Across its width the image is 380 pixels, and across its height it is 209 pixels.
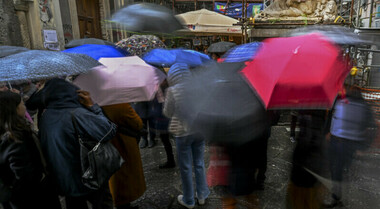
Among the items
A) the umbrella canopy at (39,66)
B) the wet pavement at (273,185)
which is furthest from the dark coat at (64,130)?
the wet pavement at (273,185)

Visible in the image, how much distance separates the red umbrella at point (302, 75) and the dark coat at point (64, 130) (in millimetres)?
1443

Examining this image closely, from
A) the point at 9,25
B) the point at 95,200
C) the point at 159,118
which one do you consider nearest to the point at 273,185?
the point at 159,118

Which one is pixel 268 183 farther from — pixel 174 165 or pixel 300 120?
pixel 300 120

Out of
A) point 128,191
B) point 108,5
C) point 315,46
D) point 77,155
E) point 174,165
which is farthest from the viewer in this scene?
point 108,5

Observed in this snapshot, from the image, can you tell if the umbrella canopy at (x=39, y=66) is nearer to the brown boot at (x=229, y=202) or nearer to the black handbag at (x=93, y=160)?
the black handbag at (x=93, y=160)

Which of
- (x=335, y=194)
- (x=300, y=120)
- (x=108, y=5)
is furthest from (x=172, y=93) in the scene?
(x=108, y=5)

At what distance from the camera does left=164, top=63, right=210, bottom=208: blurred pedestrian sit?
8.29 feet

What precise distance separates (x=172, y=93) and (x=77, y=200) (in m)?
1.34

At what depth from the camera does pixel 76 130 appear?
7.29 feet

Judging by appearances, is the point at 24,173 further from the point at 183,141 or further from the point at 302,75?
the point at 302,75

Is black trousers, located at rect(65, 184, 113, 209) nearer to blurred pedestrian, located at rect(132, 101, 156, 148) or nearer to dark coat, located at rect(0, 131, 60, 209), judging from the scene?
dark coat, located at rect(0, 131, 60, 209)

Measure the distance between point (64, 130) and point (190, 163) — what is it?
1.45m

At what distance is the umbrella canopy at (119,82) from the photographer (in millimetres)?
2449

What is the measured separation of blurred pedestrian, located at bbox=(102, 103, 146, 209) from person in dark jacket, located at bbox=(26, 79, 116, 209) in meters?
0.47
